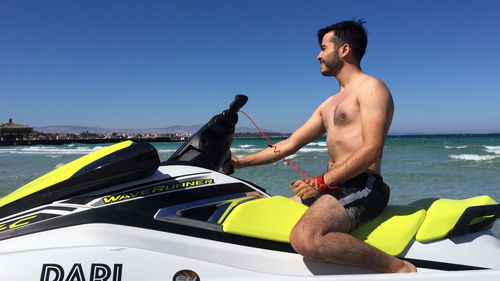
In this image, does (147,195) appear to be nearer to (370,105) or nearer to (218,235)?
(218,235)

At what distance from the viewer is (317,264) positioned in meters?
1.37

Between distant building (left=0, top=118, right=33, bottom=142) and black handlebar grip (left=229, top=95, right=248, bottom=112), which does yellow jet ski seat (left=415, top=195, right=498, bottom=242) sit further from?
distant building (left=0, top=118, right=33, bottom=142)

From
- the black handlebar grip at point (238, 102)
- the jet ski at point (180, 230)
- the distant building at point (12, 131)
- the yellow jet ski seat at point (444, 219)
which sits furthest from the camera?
the distant building at point (12, 131)

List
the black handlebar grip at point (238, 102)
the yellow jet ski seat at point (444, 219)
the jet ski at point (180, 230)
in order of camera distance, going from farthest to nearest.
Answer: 1. the black handlebar grip at point (238, 102)
2. the yellow jet ski seat at point (444, 219)
3. the jet ski at point (180, 230)

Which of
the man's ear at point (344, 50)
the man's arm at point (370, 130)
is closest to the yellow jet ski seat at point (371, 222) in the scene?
the man's arm at point (370, 130)

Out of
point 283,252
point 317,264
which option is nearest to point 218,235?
point 283,252

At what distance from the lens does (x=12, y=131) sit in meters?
52.5

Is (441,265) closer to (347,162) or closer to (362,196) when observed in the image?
(362,196)

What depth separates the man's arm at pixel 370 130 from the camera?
60.0 inches

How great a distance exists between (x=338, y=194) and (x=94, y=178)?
1.02m

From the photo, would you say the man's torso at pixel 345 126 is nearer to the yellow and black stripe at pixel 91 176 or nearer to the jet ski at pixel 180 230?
the jet ski at pixel 180 230

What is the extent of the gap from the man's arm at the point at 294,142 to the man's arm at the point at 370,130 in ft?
1.60

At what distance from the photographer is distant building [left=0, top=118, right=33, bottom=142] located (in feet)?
168

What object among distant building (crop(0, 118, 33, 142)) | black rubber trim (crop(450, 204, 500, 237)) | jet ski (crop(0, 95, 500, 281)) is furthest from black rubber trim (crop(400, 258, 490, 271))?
distant building (crop(0, 118, 33, 142))
